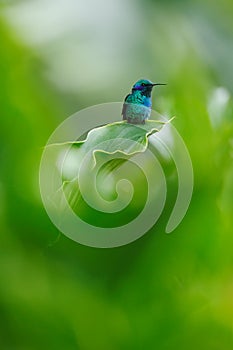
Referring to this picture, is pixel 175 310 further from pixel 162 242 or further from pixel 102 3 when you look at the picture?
pixel 102 3

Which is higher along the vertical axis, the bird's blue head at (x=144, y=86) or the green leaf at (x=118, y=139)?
the bird's blue head at (x=144, y=86)

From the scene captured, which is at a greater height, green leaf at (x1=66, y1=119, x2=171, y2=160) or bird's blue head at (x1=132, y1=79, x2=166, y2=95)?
bird's blue head at (x1=132, y1=79, x2=166, y2=95)

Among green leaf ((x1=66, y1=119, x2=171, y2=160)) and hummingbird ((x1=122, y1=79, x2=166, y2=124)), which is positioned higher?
→ hummingbird ((x1=122, y1=79, x2=166, y2=124))

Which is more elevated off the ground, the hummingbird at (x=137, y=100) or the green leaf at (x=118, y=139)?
the hummingbird at (x=137, y=100)
